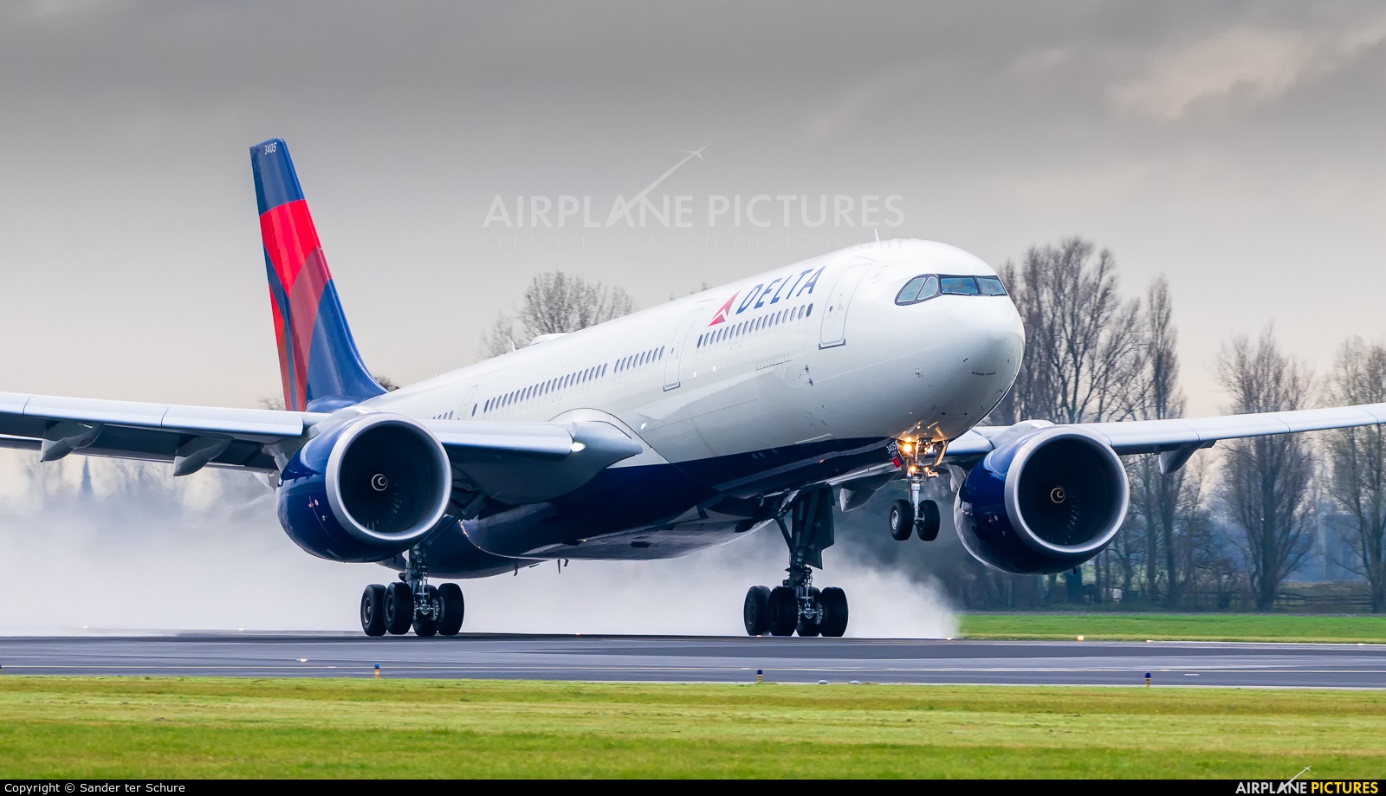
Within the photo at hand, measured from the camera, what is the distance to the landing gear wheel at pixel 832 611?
1344 inches

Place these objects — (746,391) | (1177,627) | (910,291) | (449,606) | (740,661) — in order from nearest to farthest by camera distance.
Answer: (740,661)
(910,291)
(746,391)
(449,606)
(1177,627)

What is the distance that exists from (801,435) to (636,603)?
43.1 ft

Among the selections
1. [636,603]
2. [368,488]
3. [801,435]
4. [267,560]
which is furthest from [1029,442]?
[267,560]

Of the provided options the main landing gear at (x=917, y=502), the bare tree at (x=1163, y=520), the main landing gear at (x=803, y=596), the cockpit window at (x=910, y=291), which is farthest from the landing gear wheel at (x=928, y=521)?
the bare tree at (x=1163, y=520)

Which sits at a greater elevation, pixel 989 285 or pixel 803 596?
pixel 989 285

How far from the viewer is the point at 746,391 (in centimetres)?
2966

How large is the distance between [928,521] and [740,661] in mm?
4427

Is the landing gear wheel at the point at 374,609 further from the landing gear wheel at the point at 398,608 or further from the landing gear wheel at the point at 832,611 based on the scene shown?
the landing gear wheel at the point at 832,611

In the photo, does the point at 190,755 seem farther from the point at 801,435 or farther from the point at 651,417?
the point at 651,417

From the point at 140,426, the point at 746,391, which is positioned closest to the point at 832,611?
the point at 746,391

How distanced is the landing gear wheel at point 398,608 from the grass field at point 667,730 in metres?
16.7

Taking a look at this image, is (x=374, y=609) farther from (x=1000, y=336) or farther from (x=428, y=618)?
(x=1000, y=336)

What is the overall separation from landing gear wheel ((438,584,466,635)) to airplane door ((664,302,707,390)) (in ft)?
22.2

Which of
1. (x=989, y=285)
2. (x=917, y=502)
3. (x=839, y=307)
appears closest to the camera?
(x=917, y=502)
